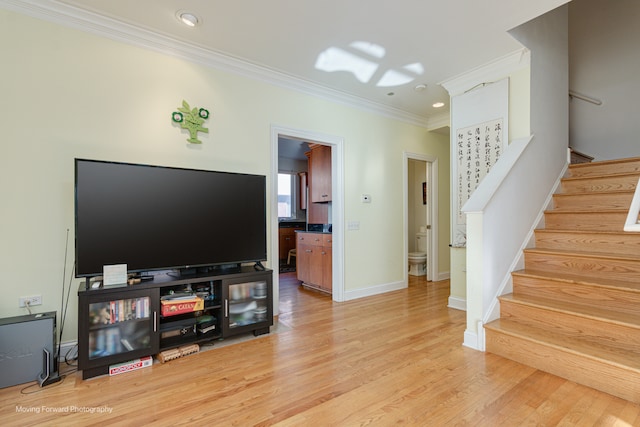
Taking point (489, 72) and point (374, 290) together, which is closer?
point (489, 72)

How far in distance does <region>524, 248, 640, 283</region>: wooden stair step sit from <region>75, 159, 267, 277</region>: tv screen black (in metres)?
2.62

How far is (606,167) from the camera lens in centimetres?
329

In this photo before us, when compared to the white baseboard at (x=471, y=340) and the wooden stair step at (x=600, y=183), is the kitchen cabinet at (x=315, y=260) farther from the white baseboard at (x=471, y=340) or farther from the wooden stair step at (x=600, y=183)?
the wooden stair step at (x=600, y=183)

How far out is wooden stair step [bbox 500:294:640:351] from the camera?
6.29 ft

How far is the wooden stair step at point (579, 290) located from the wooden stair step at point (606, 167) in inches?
64.7

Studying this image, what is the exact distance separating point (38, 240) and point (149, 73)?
1.62 metres

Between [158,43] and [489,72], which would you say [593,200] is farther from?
[158,43]

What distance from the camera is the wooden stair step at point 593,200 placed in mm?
2789

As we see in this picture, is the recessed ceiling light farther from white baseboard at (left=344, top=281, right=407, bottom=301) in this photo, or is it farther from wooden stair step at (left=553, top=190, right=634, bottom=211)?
wooden stair step at (left=553, top=190, right=634, bottom=211)

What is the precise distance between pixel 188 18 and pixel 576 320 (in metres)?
3.79

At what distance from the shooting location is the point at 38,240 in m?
2.19

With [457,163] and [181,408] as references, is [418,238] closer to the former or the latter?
[457,163]

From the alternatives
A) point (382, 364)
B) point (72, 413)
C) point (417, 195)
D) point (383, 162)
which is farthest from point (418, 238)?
point (72, 413)

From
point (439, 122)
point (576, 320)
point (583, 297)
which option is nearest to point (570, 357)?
point (576, 320)
